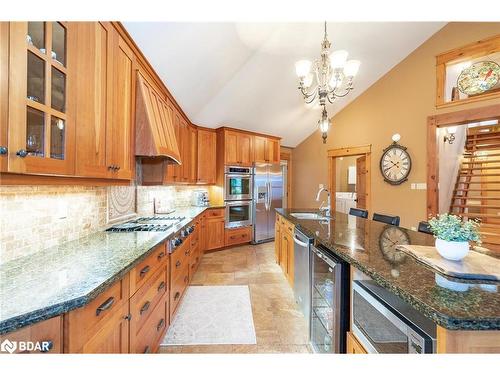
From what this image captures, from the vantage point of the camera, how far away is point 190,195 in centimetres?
453

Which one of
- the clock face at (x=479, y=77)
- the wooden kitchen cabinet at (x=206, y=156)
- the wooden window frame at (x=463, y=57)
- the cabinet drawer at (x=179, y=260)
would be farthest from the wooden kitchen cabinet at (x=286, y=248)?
the clock face at (x=479, y=77)

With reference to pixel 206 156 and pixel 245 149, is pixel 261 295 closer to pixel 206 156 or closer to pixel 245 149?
pixel 206 156

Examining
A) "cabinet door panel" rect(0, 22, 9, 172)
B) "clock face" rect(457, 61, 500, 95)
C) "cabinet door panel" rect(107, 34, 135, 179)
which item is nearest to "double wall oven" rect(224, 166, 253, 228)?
"cabinet door panel" rect(107, 34, 135, 179)

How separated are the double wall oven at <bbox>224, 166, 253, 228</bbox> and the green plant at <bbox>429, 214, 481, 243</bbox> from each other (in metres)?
3.76

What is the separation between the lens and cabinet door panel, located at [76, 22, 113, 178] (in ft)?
3.96

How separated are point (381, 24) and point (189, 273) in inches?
183

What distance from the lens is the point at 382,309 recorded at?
965 mm

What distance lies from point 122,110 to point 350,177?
24.0 ft

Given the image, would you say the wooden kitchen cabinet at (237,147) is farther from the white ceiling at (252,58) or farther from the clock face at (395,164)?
the clock face at (395,164)

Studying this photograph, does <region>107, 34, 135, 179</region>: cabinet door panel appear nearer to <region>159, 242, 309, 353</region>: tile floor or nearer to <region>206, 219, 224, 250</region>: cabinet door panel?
<region>159, 242, 309, 353</region>: tile floor

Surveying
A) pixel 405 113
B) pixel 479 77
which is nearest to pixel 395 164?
pixel 405 113

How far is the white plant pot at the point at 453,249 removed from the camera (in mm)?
1057
